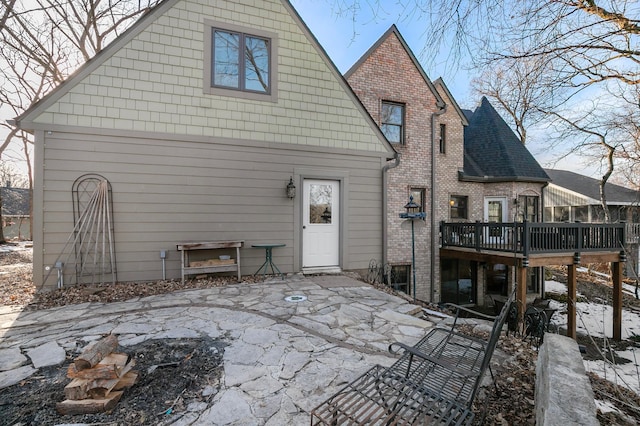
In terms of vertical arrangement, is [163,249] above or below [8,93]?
below

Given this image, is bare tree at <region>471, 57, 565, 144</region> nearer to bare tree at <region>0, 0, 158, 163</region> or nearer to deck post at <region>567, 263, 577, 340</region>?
deck post at <region>567, 263, 577, 340</region>

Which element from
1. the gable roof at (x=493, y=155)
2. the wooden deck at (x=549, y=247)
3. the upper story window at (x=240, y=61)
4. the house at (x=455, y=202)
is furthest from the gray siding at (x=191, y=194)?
the gable roof at (x=493, y=155)

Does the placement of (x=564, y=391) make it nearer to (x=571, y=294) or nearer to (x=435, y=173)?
(x=571, y=294)

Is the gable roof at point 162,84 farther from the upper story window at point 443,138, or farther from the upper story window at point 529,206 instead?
the upper story window at point 529,206

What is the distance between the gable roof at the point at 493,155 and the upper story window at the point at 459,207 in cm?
77

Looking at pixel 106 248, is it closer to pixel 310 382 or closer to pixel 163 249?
pixel 163 249

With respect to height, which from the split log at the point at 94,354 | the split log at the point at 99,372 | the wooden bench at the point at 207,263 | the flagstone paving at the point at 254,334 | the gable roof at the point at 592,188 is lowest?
the flagstone paving at the point at 254,334

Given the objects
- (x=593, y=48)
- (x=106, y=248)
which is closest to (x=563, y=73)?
(x=593, y=48)

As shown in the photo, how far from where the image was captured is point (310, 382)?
2482 mm

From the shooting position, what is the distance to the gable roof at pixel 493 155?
37.7 feet

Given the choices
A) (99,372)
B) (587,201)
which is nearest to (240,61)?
(99,372)

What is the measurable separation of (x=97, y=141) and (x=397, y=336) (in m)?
6.12

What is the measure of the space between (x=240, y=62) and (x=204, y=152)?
2.11 meters

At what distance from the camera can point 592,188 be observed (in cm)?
2169
